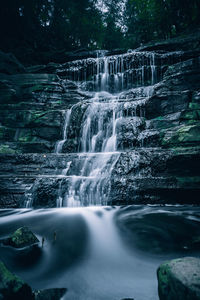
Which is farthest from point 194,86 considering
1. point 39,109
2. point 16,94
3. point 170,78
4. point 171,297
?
point 16,94

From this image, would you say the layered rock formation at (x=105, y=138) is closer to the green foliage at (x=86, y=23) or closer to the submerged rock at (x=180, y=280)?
the submerged rock at (x=180, y=280)

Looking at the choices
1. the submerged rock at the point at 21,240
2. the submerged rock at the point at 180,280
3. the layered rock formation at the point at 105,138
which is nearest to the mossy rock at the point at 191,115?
the layered rock formation at the point at 105,138

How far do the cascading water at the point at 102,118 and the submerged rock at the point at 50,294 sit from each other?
2.95m

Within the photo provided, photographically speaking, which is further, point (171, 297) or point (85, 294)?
point (85, 294)

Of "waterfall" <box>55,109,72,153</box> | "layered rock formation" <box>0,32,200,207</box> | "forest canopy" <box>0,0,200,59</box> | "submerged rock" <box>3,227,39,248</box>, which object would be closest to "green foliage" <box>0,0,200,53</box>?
"forest canopy" <box>0,0,200,59</box>

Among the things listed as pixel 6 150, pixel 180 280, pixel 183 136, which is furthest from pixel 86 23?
pixel 180 280

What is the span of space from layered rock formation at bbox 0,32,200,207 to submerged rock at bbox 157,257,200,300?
3.15 m

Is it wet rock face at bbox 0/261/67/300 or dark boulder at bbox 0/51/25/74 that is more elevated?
dark boulder at bbox 0/51/25/74

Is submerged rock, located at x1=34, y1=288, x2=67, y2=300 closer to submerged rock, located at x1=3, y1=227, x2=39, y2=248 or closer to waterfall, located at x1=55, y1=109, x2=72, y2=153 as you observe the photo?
submerged rock, located at x1=3, y1=227, x2=39, y2=248

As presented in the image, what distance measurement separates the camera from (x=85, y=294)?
6.41 ft

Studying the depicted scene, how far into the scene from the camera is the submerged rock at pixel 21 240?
2.75m

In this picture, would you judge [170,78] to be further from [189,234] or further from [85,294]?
[85,294]

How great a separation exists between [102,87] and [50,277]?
43.4ft

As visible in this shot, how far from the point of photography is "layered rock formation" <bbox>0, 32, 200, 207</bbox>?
4.90 meters
